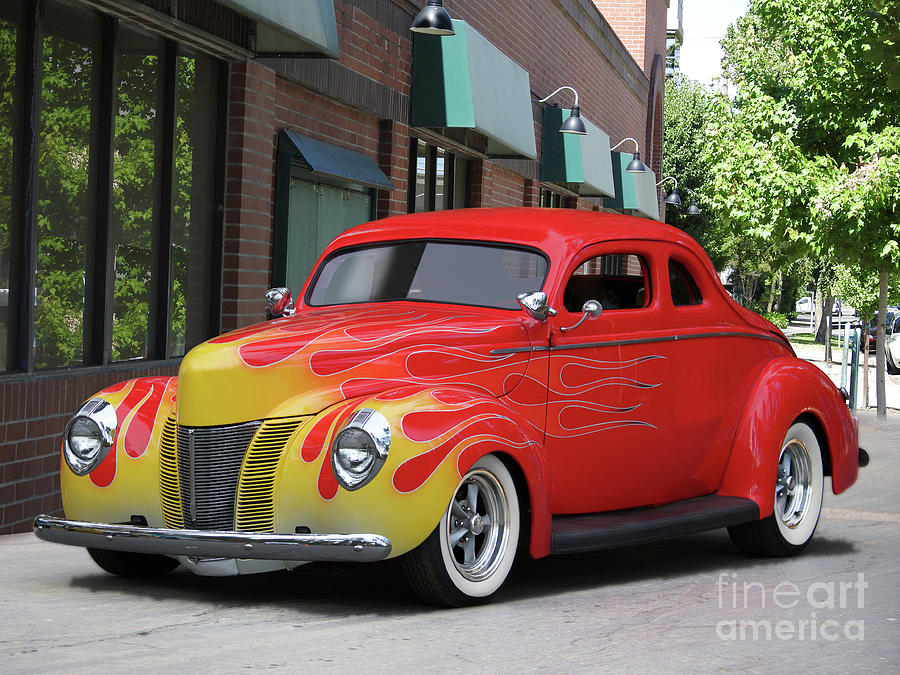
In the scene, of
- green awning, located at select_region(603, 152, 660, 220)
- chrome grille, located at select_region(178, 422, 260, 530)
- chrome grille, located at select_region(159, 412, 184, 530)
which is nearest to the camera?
chrome grille, located at select_region(178, 422, 260, 530)

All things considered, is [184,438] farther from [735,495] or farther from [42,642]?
[735,495]

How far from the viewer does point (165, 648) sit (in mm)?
4988

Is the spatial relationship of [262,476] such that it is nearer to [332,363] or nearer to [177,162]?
[332,363]

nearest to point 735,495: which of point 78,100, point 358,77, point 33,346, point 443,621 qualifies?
point 443,621

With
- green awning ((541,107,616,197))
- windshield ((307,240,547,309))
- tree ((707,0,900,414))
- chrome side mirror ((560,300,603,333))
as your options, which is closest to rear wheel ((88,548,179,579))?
windshield ((307,240,547,309))

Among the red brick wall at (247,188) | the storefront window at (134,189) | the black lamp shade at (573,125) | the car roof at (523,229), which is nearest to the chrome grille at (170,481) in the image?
the car roof at (523,229)

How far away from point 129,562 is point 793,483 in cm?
388

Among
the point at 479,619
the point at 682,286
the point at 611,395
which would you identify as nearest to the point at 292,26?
the point at 682,286

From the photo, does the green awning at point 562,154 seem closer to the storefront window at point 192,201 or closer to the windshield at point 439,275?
the storefront window at point 192,201

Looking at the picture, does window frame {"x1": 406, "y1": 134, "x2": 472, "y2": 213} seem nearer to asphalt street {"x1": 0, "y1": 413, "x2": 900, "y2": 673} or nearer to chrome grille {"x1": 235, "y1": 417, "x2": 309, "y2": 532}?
asphalt street {"x1": 0, "y1": 413, "x2": 900, "y2": 673}

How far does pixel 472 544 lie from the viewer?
5.86 m

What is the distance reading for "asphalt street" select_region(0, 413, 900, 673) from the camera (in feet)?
16.2

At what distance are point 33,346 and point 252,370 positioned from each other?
9.85ft

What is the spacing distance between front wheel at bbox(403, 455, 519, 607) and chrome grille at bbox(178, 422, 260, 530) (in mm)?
826
